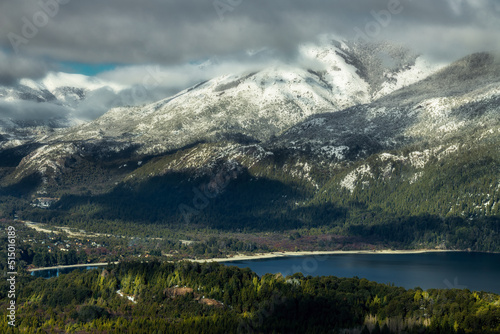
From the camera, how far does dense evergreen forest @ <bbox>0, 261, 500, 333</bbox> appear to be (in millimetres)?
133750

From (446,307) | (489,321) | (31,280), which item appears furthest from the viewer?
(31,280)

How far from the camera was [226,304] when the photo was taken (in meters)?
156

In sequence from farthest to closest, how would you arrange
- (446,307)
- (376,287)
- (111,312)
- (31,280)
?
(31,280) → (376,287) → (111,312) → (446,307)

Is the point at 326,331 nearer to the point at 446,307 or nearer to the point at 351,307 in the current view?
the point at 351,307

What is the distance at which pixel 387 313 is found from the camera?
14200 cm

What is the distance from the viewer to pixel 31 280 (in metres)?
186

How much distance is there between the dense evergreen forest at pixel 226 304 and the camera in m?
134

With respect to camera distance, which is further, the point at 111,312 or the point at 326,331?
the point at 111,312

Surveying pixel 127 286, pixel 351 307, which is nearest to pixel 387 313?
pixel 351 307

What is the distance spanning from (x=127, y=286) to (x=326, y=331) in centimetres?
5661

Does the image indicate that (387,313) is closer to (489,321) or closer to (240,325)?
(489,321)

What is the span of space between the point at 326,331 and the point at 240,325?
1616 cm

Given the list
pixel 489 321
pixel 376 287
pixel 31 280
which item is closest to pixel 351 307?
pixel 376 287

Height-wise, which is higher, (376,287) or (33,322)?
(376,287)
